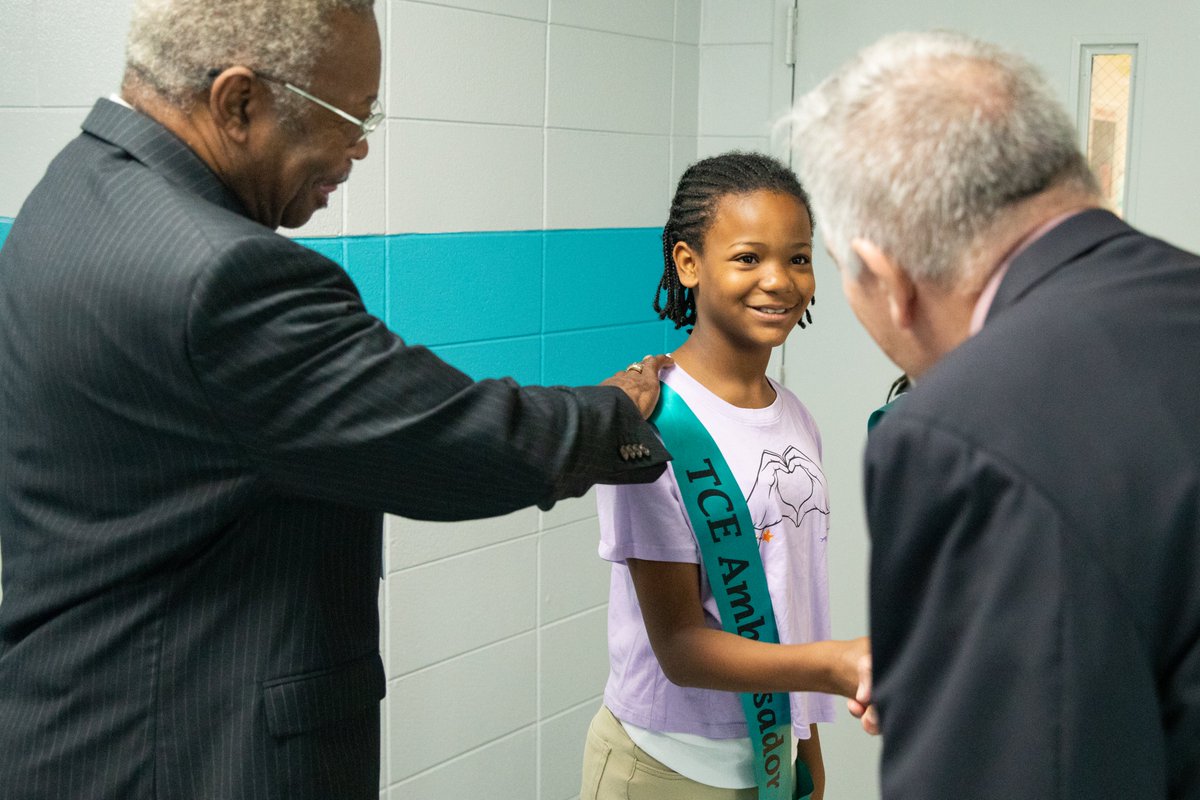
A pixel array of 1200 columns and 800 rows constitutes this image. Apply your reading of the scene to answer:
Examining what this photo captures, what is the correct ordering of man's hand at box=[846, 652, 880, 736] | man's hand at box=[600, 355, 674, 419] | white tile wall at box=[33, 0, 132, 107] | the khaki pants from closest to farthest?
man's hand at box=[846, 652, 880, 736] < man's hand at box=[600, 355, 674, 419] < the khaki pants < white tile wall at box=[33, 0, 132, 107]

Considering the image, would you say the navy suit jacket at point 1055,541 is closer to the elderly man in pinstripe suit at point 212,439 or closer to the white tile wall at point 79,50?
the elderly man in pinstripe suit at point 212,439

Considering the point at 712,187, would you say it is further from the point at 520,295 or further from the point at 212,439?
the point at 520,295

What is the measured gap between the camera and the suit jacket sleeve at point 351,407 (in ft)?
3.96

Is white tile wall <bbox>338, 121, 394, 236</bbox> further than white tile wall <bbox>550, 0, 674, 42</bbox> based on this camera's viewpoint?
No

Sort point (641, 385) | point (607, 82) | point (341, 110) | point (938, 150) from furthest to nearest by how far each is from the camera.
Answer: point (607, 82) → point (641, 385) → point (341, 110) → point (938, 150)

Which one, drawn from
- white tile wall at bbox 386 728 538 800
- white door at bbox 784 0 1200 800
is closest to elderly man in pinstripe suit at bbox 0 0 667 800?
white tile wall at bbox 386 728 538 800

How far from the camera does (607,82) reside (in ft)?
10.3

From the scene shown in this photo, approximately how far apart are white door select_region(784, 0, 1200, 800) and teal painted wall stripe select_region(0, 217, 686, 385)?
0.44 metres

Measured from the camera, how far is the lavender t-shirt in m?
1.67

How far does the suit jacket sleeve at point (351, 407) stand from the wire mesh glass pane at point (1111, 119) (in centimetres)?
213

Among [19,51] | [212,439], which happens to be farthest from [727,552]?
[19,51]

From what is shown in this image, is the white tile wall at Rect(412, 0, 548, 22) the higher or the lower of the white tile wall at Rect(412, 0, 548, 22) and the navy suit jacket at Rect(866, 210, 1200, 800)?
the higher

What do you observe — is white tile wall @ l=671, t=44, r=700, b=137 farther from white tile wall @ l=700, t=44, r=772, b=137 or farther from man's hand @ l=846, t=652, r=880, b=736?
man's hand @ l=846, t=652, r=880, b=736

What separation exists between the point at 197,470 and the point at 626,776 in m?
0.82
